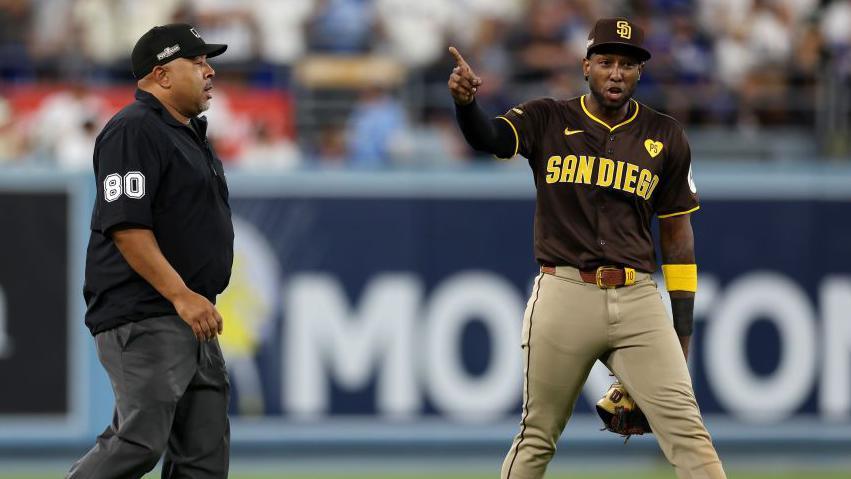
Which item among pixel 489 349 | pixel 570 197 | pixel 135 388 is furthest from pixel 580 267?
pixel 489 349

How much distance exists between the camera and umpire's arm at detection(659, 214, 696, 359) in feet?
19.8

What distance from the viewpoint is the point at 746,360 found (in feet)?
35.1

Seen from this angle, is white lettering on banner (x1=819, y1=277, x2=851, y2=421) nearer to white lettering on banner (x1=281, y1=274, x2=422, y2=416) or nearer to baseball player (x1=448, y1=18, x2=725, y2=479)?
white lettering on banner (x1=281, y1=274, x2=422, y2=416)

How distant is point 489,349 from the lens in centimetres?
1052

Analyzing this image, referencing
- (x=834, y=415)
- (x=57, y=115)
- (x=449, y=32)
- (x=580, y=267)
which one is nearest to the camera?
(x=580, y=267)

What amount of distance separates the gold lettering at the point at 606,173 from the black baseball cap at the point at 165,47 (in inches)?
65.6

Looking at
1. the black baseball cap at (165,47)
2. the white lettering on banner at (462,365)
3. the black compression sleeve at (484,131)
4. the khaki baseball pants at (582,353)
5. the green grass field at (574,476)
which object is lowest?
the green grass field at (574,476)

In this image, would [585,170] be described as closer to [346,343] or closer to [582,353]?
[582,353]

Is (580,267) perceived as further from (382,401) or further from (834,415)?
(834,415)

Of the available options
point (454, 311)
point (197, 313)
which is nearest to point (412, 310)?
point (454, 311)

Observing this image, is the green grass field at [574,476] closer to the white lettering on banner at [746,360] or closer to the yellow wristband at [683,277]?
the white lettering on banner at [746,360]

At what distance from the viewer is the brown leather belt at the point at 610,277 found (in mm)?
5836

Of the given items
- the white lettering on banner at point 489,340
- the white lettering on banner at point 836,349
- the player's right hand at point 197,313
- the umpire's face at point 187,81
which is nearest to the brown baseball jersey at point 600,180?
the umpire's face at point 187,81

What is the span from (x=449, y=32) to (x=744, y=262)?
3.88m
